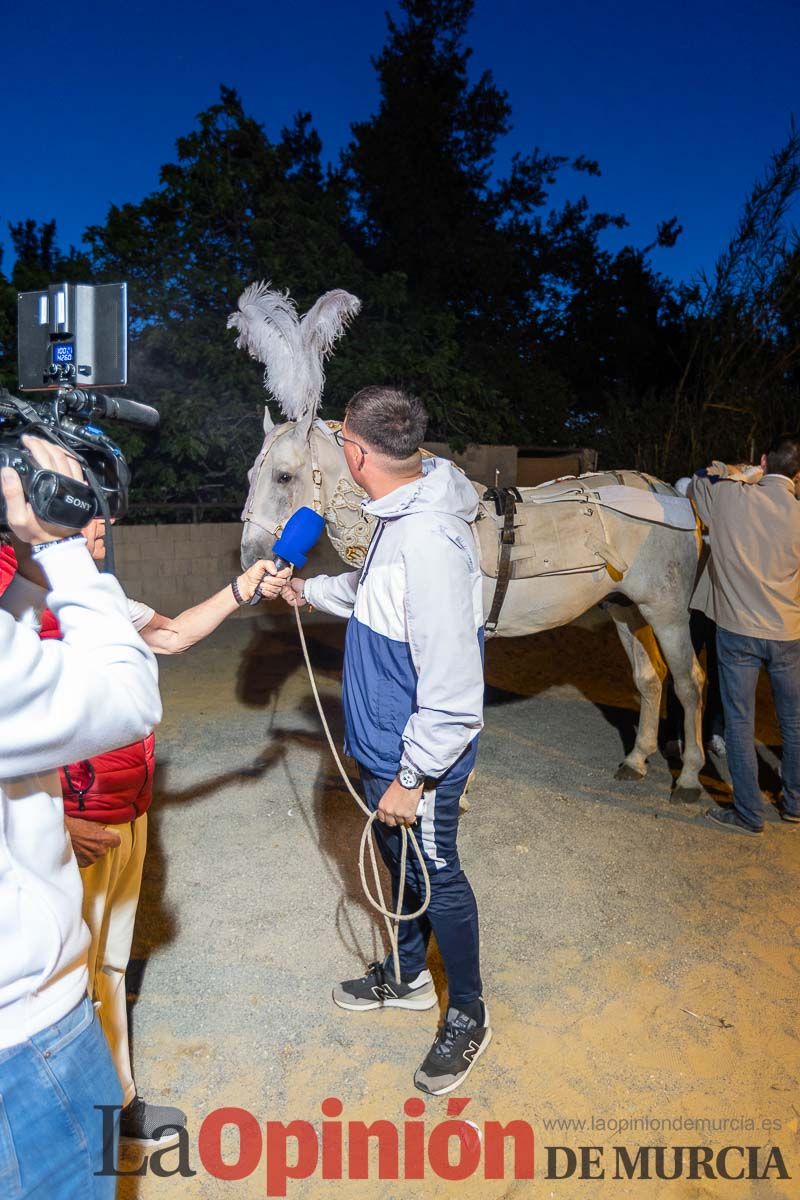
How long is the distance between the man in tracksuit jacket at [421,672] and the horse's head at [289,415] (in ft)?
4.72

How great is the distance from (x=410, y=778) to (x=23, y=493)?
1324mm

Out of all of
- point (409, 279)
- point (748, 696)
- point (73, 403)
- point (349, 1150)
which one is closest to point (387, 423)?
point (73, 403)

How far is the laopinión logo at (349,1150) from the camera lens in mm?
2002

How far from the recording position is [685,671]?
4.53 meters

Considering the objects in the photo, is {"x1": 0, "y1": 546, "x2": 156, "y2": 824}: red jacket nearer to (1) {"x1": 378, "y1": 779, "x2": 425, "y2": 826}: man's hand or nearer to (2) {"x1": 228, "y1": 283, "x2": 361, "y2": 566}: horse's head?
(1) {"x1": 378, "y1": 779, "x2": 425, "y2": 826}: man's hand

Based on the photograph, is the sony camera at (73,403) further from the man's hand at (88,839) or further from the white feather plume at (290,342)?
the white feather plume at (290,342)

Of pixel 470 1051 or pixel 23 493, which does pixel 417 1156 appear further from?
pixel 23 493

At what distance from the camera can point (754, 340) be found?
10680 millimetres

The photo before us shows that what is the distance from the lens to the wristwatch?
201 centimetres

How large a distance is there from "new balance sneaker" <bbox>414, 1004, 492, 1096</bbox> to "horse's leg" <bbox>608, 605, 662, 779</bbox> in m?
2.62

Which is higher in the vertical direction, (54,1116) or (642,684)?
(54,1116)

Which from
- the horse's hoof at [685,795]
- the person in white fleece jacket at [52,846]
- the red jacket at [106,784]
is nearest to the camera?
the person in white fleece jacket at [52,846]

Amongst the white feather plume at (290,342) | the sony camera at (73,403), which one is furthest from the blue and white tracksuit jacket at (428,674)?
the white feather plume at (290,342)

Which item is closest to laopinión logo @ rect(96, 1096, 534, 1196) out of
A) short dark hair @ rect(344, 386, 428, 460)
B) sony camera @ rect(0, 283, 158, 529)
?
sony camera @ rect(0, 283, 158, 529)
